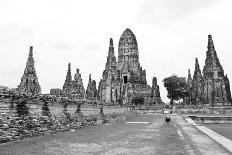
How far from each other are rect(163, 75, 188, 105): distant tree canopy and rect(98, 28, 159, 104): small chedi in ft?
17.1

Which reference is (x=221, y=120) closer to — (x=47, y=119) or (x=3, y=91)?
(x=47, y=119)

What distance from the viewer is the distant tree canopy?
395ft

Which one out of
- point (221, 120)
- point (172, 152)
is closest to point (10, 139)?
point (172, 152)

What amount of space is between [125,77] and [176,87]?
817 inches

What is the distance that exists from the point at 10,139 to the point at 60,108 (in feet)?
22.4

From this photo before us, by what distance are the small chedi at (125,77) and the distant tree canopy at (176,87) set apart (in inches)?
205

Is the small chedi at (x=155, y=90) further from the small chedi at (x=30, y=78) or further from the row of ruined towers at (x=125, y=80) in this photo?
the small chedi at (x=30, y=78)

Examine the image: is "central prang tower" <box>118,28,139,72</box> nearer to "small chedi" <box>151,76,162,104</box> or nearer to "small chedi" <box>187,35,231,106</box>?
"small chedi" <box>151,76,162,104</box>

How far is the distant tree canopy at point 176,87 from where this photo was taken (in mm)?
120262

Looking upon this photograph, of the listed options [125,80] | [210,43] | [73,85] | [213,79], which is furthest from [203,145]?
[125,80]

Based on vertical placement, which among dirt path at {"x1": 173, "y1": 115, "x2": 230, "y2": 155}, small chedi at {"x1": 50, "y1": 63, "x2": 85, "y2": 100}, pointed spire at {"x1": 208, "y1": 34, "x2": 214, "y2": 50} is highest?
pointed spire at {"x1": 208, "y1": 34, "x2": 214, "y2": 50}

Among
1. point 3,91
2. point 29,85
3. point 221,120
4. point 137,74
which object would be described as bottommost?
point 221,120

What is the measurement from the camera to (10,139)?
39.0ft

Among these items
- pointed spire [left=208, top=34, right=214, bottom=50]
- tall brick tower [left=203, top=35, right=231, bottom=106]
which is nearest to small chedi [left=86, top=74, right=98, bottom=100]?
tall brick tower [left=203, top=35, right=231, bottom=106]
